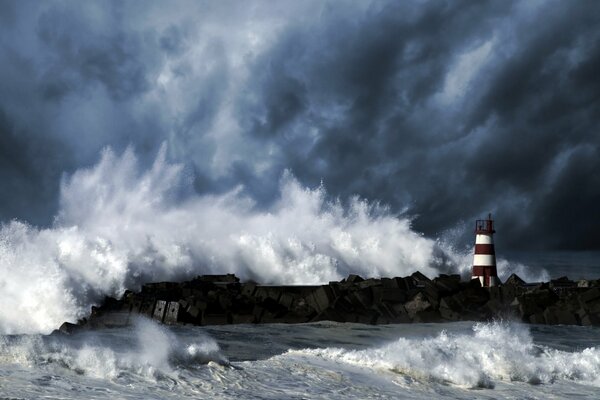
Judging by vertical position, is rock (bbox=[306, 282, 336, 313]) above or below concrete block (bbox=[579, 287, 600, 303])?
below

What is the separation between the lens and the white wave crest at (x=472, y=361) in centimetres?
603

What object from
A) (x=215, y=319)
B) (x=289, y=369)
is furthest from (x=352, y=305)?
(x=289, y=369)

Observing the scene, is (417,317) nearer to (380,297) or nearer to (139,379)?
(380,297)

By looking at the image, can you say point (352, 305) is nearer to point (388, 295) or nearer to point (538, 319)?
point (388, 295)

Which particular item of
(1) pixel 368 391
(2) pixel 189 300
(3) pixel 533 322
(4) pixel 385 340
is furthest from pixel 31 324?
(1) pixel 368 391

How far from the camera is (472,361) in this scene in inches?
251

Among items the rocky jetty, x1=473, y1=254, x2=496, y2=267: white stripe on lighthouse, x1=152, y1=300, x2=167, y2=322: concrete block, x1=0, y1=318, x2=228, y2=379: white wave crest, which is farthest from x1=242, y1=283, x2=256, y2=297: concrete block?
x1=0, y1=318, x2=228, y2=379: white wave crest

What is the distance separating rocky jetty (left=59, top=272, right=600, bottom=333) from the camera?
11.2 metres

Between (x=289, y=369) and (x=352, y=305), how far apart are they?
6.31 metres

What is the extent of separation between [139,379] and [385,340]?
14.9 feet

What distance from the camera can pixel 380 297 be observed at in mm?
12500

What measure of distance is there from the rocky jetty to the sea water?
9.36 feet

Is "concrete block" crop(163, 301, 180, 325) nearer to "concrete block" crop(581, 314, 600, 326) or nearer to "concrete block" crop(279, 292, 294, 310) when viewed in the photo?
"concrete block" crop(279, 292, 294, 310)

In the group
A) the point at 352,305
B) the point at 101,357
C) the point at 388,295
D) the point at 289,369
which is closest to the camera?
the point at 101,357
